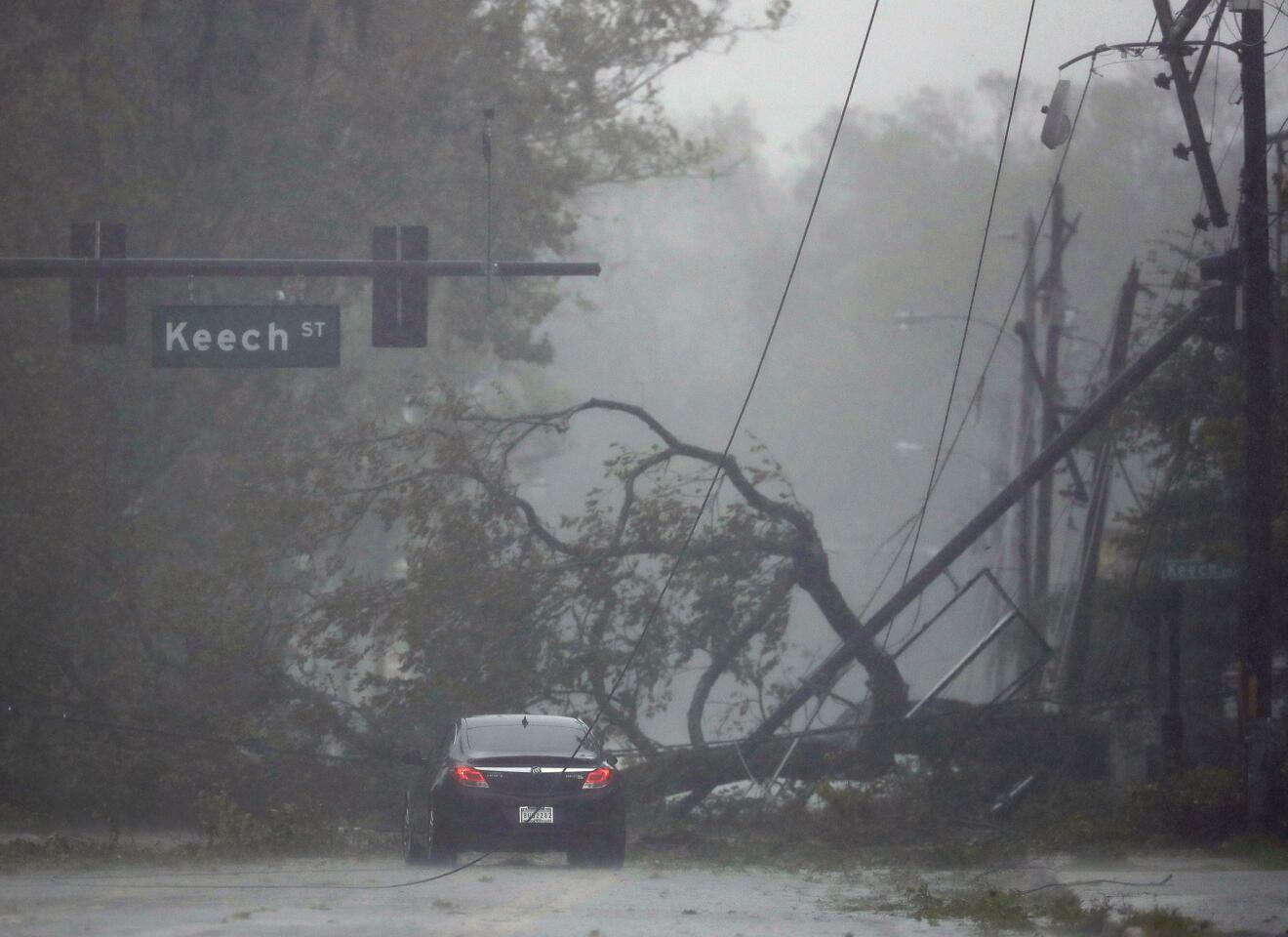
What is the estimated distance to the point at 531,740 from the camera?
16.3 metres

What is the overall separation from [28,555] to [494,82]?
12.2 metres

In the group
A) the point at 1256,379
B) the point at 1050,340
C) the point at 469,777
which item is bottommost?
the point at 469,777

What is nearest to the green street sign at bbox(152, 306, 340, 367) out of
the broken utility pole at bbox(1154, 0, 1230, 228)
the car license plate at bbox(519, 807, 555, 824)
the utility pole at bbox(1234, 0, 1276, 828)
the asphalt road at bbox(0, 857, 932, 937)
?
the car license plate at bbox(519, 807, 555, 824)

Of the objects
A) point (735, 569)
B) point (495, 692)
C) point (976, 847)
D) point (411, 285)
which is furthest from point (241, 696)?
point (976, 847)

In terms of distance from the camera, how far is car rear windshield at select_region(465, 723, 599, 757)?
1603 cm

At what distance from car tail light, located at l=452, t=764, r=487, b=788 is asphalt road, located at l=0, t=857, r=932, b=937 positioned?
0.75m

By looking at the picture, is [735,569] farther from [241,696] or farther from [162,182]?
[162,182]

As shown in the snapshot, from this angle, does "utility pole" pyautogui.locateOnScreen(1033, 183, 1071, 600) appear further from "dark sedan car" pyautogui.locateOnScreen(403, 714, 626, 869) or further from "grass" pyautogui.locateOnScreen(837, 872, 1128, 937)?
"grass" pyautogui.locateOnScreen(837, 872, 1128, 937)

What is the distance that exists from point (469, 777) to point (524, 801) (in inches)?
20.4

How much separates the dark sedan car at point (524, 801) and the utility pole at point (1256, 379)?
20.7ft

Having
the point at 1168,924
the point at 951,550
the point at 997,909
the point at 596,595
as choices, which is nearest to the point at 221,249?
the point at 596,595

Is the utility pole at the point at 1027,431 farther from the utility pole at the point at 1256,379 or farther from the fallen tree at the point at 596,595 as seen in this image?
the utility pole at the point at 1256,379

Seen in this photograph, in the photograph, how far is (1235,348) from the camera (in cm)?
2202

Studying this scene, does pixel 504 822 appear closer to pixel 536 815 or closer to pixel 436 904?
pixel 536 815
